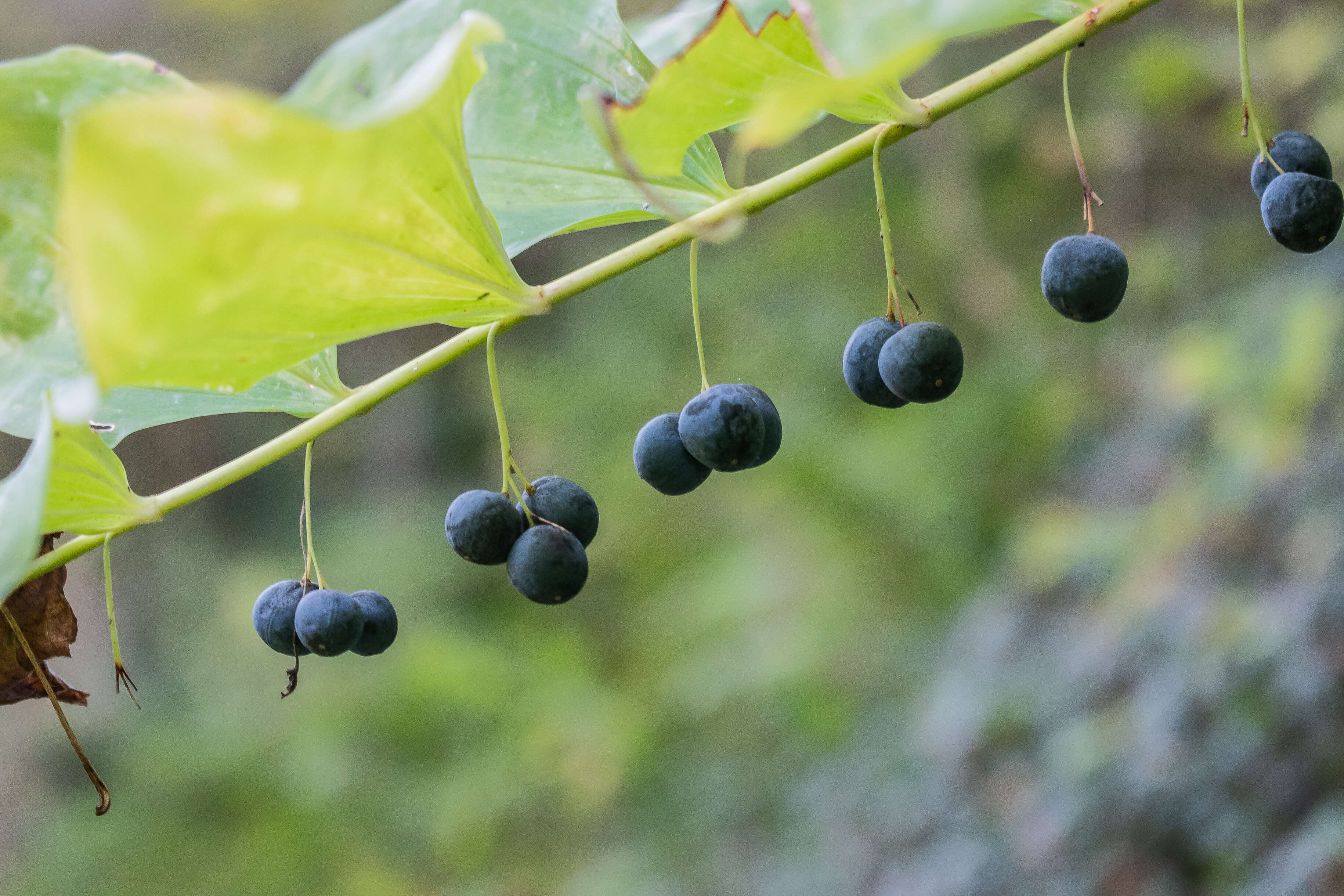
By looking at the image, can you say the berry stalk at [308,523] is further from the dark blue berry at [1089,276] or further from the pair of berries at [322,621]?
the dark blue berry at [1089,276]

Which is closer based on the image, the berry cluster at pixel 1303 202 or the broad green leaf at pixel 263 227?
the broad green leaf at pixel 263 227

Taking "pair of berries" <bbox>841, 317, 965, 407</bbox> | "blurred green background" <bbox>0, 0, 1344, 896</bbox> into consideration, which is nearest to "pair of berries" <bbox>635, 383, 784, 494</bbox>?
"pair of berries" <bbox>841, 317, 965, 407</bbox>

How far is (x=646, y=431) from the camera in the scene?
1.03 meters

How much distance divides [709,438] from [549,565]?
0.19 m

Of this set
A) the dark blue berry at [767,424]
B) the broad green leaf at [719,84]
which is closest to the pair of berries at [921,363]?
the dark blue berry at [767,424]

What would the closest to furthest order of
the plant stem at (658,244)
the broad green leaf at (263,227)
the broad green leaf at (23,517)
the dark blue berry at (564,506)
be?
the broad green leaf at (263,227)
the broad green leaf at (23,517)
the plant stem at (658,244)
the dark blue berry at (564,506)

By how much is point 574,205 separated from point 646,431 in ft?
0.79

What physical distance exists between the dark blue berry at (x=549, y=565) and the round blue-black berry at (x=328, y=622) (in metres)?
0.19

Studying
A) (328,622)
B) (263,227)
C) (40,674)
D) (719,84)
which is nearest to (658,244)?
(719,84)

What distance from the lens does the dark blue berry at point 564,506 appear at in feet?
3.24

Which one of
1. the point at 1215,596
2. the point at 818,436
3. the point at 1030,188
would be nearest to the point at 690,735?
the point at 818,436

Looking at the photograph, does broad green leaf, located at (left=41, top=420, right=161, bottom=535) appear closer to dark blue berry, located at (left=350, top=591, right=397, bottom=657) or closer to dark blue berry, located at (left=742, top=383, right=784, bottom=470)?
dark blue berry, located at (left=350, top=591, right=397, bottom=657)

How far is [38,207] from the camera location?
3.12 feet

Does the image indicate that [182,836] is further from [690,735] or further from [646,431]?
[646,431]
